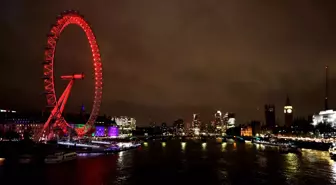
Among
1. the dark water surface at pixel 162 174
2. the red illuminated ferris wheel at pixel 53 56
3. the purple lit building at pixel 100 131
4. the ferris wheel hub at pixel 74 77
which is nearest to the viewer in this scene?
the dark water surface at pixel 162 174

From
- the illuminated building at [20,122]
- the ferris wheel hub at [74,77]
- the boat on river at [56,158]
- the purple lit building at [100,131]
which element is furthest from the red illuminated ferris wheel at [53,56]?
the purple lit building at [100,131]

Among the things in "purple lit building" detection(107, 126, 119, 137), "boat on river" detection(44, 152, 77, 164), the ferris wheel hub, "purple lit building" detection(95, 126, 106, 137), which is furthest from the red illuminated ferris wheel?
"purple lit building" detection(107, 126, 119, 137)

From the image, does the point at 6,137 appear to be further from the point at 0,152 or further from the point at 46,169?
the point at 46,169

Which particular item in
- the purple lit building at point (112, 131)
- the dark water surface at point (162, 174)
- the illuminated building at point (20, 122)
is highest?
the illuminated building at point (20, 122)

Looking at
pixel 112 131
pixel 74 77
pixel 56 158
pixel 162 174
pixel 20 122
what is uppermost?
pixel 74 77

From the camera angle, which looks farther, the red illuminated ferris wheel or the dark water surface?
the red illuminated ferris wheel

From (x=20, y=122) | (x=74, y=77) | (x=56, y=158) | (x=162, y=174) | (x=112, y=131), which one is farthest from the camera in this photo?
(x=112, y=131)

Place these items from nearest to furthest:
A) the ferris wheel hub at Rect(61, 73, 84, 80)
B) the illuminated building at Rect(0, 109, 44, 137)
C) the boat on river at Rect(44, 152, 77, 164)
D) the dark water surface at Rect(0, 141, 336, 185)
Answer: the dark water surface at Rect(0, 141, 336, 185), the boat on river at Rect(44, 152, 77, 164), the ferris wheel hub at Rect(61, 73, 84, 80), the illuminated building at Rect(0, 109, 44, 137)

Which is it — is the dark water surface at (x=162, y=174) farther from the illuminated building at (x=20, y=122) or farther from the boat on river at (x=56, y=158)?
the illuminated building at (x=20, y=122)

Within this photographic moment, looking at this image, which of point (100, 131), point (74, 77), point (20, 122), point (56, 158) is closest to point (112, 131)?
point (100, 131)

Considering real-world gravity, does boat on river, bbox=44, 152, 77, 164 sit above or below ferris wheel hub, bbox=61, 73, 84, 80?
below

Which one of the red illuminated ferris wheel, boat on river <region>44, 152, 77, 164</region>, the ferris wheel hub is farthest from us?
the ferris wheel hub

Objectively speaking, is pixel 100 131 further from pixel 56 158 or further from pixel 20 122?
pixel 56 158

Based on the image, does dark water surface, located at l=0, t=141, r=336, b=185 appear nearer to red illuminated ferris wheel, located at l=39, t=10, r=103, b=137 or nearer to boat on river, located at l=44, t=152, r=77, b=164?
boat on river, located at l=44, t=152, r=77, b=164
